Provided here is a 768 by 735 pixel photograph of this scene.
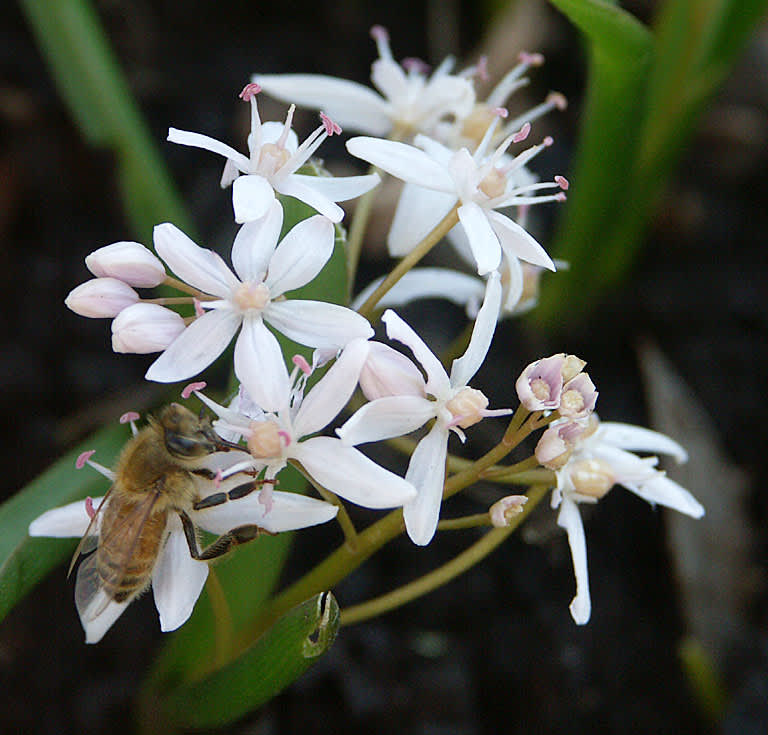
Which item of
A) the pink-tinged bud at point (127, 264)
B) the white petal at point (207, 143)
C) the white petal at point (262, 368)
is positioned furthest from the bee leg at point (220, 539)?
the white petal at point (207, 143)

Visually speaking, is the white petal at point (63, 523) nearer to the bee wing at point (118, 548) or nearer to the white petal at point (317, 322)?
the bee wing at point (118, 548)

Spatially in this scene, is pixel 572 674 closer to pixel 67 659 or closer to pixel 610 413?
pixel 610 413

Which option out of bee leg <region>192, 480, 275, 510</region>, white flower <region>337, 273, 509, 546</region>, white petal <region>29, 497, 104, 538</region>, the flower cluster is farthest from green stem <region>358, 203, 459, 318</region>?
white petal <region>29, 497, 104, 538</region>

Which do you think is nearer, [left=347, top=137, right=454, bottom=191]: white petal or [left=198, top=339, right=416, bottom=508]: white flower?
[left=198, top=339, right=416, bottom=508]: white flower

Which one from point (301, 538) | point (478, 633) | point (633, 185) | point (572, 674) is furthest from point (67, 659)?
point (633, 185)

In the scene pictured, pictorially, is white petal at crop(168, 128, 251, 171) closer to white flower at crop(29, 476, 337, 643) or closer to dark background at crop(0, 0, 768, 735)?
white flower at crop(29, 476, 337, 643)

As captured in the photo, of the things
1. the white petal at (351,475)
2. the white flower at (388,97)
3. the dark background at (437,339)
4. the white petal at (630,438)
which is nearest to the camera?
the white petal at (351,475)

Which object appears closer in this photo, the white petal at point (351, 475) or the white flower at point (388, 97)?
the white petal at point (351, 475)
